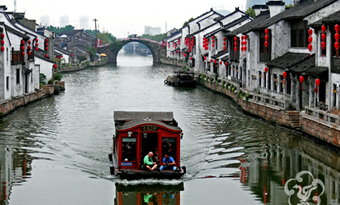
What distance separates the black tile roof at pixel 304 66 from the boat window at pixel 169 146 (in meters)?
14.3

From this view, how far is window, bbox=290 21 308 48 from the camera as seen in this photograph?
41.0 metres

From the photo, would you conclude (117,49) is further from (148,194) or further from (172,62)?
(148,194)

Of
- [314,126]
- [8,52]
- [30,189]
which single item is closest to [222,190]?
[30,189]

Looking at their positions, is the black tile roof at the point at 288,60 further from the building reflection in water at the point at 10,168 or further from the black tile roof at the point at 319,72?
the building reflection in water at the point at 10,168

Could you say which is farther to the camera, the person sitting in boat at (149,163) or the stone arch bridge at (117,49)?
the stone arch bridge at (117,49)

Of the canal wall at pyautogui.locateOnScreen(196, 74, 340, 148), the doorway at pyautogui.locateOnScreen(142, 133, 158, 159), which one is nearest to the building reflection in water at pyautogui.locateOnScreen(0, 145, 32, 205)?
the doorway at pyautogui.locateOnScreen(142, 133, 158, 159)

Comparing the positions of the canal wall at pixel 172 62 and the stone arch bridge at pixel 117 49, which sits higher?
the stone arch bridge at pixel 117 49

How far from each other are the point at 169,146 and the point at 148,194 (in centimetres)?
277

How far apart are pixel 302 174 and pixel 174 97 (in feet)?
111

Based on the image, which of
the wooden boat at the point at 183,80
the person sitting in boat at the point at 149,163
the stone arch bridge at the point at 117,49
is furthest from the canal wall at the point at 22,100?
the stone arch bridge at the point at 117,49

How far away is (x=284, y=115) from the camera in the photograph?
36281 mm

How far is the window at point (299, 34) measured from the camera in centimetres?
4102

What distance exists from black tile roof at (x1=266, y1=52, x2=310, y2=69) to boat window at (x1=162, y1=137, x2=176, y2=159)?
16829 millimetres

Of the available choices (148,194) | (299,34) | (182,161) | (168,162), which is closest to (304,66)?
(299,34)
